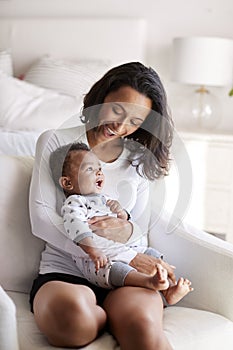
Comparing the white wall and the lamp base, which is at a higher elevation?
the white wall

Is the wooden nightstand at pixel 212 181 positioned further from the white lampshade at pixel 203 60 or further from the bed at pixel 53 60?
the bed at pixel 53 60

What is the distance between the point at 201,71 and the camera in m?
3.32

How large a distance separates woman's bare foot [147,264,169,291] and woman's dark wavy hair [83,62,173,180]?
0.27 meters

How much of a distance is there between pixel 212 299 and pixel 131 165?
1.35 feet

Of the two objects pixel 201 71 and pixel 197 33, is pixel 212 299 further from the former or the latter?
pixel 197 33

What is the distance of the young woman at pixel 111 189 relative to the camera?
1.43m

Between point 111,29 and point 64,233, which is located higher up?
point 111,29

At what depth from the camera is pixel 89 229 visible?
1.51 meters

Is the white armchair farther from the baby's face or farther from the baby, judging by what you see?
the baby's face

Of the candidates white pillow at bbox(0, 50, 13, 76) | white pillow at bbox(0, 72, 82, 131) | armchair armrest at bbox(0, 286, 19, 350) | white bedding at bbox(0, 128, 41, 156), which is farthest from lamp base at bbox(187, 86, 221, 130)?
armchair armrest at bbox(0, 286, 19, 350)

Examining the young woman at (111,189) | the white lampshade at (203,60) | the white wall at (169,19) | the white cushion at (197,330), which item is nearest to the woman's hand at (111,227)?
the young woman at (111,189)

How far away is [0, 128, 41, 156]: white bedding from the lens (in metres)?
2.48

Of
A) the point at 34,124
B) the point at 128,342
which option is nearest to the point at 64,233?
the point at 128,342

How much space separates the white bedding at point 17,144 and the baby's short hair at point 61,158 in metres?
0.88
